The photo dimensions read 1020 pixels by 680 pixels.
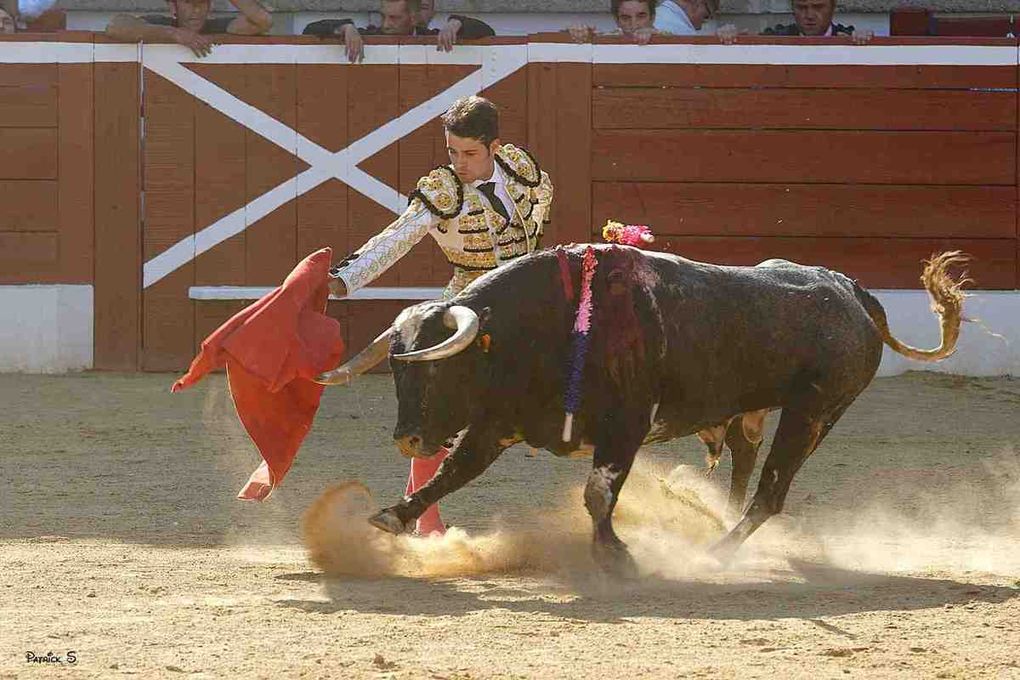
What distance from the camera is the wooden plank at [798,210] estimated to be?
7.78m

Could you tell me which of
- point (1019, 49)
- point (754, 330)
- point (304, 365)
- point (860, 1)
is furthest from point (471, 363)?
point (860, 1)

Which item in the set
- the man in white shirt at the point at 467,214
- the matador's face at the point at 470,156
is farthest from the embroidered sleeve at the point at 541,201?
the matador's face at the point at 470,156

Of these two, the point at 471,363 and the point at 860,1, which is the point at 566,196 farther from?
the point at 471,363

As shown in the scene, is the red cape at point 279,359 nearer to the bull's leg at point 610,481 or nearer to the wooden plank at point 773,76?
the bull's leg at point 610,481

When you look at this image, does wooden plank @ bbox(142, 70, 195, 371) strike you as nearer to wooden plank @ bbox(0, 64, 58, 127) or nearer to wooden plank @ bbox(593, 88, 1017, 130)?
wooden plank @ bbox(0, 64, 58, 127)

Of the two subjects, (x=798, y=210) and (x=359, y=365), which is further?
(x=798, y=210)

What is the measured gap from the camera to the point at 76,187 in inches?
307

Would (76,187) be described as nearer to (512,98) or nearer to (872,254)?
(512,98)

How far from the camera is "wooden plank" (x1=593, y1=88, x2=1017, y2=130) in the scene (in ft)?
25.5

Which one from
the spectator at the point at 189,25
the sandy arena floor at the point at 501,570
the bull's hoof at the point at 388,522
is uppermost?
the spectator at the point at 189,25

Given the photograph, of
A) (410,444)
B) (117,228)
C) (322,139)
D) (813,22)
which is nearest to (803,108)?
(813,22)

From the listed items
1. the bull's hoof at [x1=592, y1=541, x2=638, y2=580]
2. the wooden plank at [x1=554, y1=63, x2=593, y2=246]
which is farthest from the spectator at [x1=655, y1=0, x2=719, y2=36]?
the bull's hoof at [x1=592, y1=541, x2=638, y2=580]

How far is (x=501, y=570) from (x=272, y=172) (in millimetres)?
4025

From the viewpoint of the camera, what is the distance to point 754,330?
4.17m
